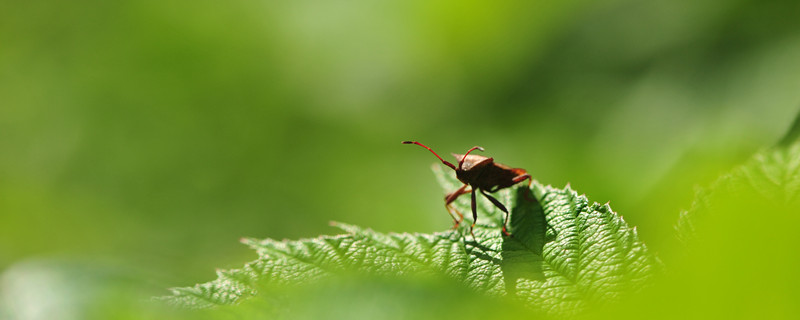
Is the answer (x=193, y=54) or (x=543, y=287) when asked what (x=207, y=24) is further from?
(x=543, y=287)

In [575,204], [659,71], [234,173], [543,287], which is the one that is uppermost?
[234,173]

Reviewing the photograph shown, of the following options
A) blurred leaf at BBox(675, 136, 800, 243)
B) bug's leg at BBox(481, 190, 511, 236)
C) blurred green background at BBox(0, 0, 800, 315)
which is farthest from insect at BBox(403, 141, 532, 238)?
blurred green background at BBox(0, 0, 800, 315)

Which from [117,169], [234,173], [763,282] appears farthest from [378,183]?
[763,282]

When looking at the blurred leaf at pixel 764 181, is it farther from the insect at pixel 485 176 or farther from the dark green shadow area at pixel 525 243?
the insect at pixel 485 176

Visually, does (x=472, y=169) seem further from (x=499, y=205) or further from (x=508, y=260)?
(x=508, y=260)

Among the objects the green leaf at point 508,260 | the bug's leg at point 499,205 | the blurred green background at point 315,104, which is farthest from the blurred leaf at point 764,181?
the blurred green background at point 315,104

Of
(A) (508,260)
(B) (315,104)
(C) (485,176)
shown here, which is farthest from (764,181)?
(B) (315,104)
